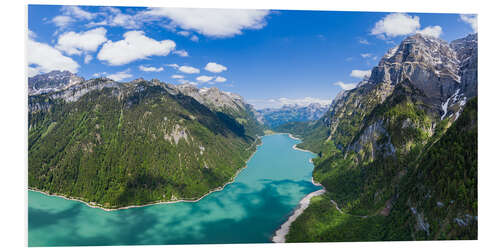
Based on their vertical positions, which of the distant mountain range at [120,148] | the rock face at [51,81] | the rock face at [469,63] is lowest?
the distant mountain range at [120,148]

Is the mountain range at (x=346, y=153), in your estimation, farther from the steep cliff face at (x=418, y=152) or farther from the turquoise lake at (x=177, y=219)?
the turquoise lake at (x=177, y=219)

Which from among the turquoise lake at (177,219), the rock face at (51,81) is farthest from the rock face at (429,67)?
the rock face at (51,81)

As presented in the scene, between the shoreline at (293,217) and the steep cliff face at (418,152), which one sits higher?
the steep cliff face at (418,152)

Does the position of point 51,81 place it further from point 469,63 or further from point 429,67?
point 469,63

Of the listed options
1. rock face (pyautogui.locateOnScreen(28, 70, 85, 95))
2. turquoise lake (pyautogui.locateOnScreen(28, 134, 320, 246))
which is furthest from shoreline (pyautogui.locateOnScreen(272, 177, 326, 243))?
rock face (pyautogui.locateOnScreen(28, 70, 85, 95))

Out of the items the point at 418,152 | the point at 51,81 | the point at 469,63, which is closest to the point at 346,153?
the point at 418,152
